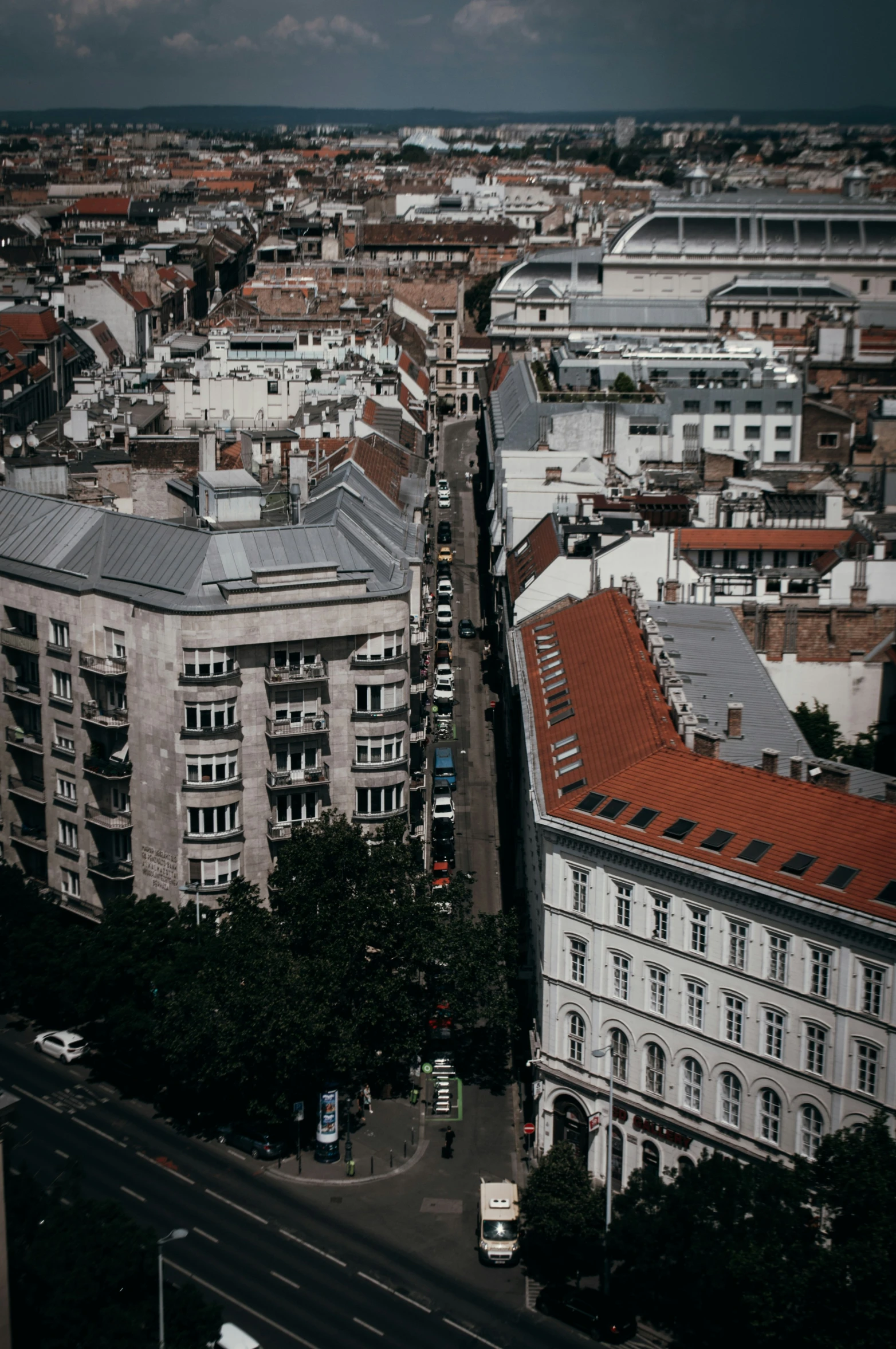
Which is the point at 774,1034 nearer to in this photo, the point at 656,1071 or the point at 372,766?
the point at 656,1071

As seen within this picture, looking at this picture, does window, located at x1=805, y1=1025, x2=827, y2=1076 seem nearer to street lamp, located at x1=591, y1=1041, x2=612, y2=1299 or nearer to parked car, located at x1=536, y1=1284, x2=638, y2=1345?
street lamp, located at x1=591, y1=1041, x2=612, y2=1299

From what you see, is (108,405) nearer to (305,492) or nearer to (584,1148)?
(305,492)

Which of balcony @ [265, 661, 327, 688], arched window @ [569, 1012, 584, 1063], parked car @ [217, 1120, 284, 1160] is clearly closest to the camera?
arched window @ [569, 1012, 584, 1063]

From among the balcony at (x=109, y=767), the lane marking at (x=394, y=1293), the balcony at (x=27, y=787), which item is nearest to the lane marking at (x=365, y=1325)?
the lane marking at (x=394, y=1293)

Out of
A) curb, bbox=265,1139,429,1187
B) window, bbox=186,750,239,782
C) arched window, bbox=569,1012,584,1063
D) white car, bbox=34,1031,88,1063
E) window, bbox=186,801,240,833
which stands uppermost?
window, bbox=186,750,239,782

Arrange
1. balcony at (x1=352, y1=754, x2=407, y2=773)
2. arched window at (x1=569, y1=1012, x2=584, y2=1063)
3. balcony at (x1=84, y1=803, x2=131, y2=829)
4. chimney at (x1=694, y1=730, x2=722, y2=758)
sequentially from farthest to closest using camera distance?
balcony at (x1=84, y1=803, x2=131, y2=829) → balcony at (x1=352, y1=754, x2=407, y2=773) → chimney at (x1=694, y1=730, x2=722, y2=758) → arched window at (x1=569, y1=1012, x2=584, y2=1063)

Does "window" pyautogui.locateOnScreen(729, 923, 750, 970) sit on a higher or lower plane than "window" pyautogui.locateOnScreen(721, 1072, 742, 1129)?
higher

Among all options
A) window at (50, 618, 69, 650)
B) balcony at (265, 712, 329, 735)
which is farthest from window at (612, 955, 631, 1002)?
window at (50, 618, 69, 650)

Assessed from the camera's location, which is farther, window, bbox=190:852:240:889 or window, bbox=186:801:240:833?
window, bbox=190:852:240:889
